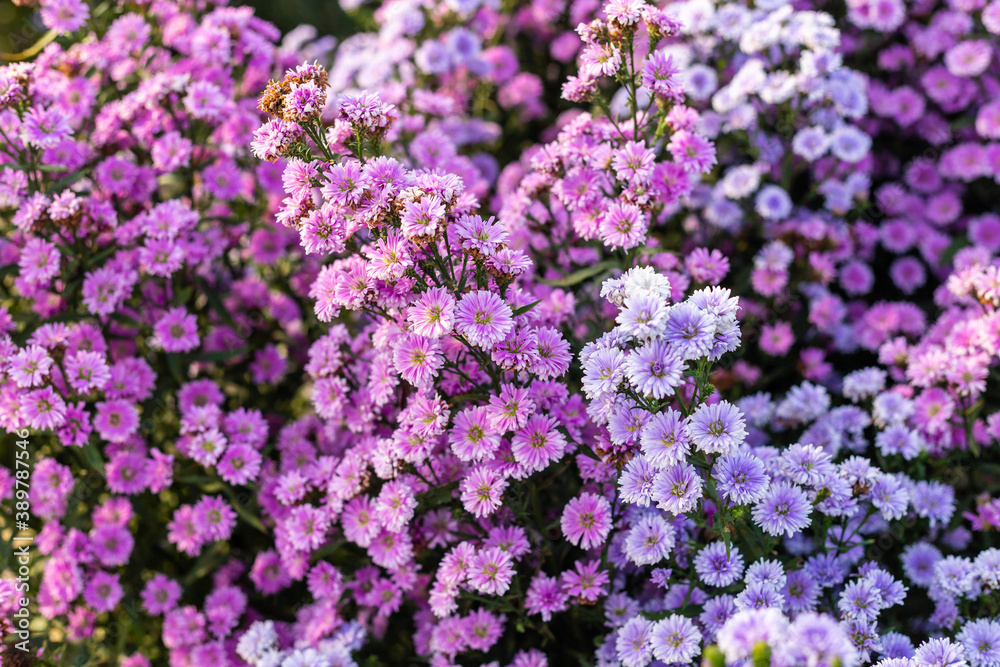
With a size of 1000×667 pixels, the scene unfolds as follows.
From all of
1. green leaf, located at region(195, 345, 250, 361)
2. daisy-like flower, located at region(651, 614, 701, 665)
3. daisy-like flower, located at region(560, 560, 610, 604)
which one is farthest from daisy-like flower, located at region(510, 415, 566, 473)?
green leaf, located at region(195, 345, 250, 361)

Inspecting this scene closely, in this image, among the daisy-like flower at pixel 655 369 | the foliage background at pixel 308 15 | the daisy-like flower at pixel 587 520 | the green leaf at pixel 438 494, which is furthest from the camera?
the foliage background at pixel 308 15

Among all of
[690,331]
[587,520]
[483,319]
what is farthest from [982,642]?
[483,319]

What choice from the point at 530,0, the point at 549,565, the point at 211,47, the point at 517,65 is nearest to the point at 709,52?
the point at 517,65

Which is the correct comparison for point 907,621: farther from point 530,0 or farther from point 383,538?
point 530,0

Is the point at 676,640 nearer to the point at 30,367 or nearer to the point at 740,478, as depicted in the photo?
the point at 740,478

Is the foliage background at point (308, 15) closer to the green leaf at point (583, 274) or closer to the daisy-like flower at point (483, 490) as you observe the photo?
the green leaf at point (583, 274)

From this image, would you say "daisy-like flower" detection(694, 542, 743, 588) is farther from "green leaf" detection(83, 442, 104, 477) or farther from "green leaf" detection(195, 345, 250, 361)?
"green leaf" detection(83, 442, 104, 477)

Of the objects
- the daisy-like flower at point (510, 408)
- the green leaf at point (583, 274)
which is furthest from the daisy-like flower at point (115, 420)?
the green leaf at point (583, 274)
